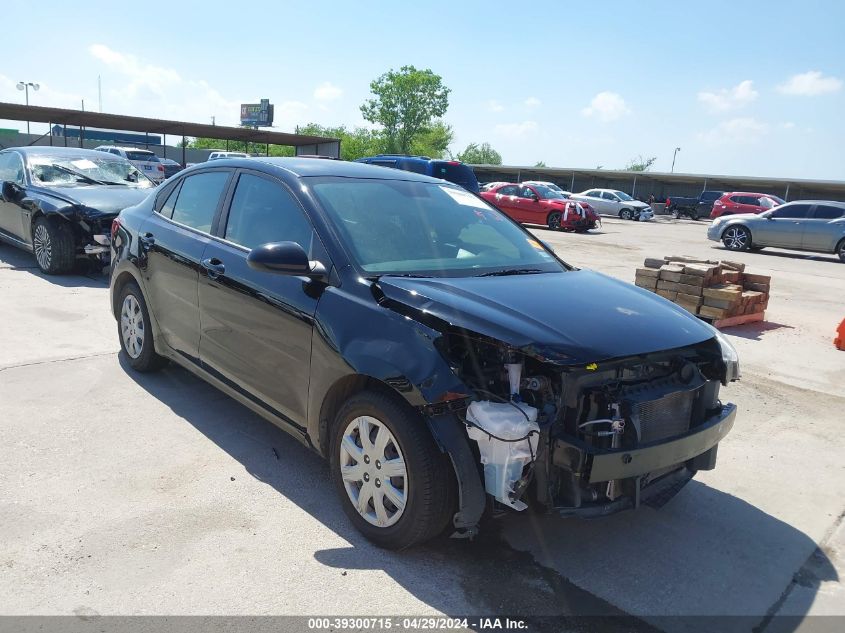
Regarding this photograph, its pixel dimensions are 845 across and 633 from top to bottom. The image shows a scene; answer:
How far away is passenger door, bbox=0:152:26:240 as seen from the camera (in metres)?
8.97

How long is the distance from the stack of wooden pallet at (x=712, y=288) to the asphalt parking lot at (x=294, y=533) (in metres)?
2.76

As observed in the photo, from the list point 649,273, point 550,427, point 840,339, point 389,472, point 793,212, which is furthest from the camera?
point 793,212

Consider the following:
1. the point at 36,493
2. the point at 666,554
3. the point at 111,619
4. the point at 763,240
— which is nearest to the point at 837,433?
the point at 666,554

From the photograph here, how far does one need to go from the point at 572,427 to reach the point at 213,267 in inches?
92.6

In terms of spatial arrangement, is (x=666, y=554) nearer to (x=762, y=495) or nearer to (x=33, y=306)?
(x=762, y=495)

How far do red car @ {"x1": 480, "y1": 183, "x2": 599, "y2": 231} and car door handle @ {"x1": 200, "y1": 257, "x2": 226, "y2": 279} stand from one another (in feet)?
57.1

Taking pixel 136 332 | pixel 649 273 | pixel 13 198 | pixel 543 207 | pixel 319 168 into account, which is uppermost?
pixel 319 168

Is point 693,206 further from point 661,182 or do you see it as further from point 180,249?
point 180,249

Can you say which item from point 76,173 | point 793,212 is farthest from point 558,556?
point 793,212

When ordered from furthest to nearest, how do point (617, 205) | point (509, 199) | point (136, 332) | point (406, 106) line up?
point (406, 106) → point (617, 205) → point (509, 199) → point (136, 332)

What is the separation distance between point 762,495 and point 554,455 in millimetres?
1906

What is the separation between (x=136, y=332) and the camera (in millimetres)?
4965

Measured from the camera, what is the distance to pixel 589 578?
2898 mm

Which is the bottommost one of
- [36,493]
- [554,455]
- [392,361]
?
[36,493]
